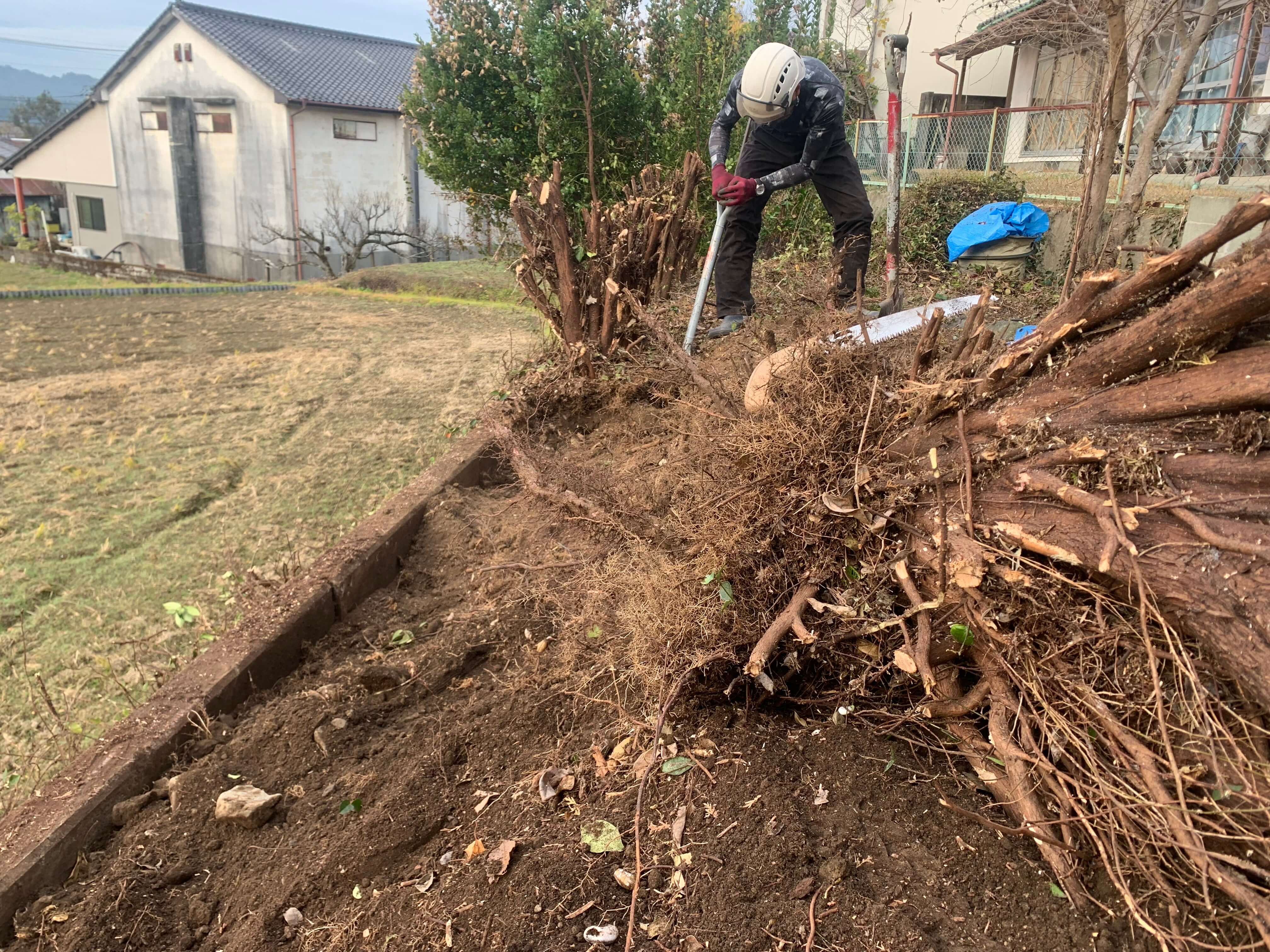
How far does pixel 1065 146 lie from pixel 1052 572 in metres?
14.1

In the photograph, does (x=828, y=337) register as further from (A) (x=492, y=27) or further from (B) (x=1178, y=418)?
(A) (x=492, y=27)

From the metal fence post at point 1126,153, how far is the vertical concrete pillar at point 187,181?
24.1 metres

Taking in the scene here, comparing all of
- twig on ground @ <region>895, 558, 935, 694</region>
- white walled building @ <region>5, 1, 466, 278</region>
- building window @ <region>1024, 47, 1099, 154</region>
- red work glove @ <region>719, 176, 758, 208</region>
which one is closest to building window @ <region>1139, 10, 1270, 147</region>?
building window @ <region>1024, 47, 1099, 154</region>

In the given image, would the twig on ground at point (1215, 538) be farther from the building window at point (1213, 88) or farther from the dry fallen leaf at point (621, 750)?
the building window at point (1213, 88)

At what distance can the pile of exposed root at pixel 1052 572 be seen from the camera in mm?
1704

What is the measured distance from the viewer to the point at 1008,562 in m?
2.01

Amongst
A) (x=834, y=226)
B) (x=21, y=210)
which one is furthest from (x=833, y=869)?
(x=21, y=210)

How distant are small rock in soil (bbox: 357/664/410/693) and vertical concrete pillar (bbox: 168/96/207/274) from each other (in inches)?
1012

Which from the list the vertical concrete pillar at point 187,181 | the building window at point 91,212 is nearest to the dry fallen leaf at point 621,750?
the vertical concrete pillar at point 187,181

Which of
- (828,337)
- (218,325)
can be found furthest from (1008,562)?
(218,325)

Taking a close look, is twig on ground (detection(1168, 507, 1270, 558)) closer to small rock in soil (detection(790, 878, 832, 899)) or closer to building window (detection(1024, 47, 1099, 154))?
small rock in soil (detection(790, 878, 832, 899))

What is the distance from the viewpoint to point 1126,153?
6504mm

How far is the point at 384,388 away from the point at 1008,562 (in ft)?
21.9

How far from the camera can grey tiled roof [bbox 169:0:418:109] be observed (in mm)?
23656
